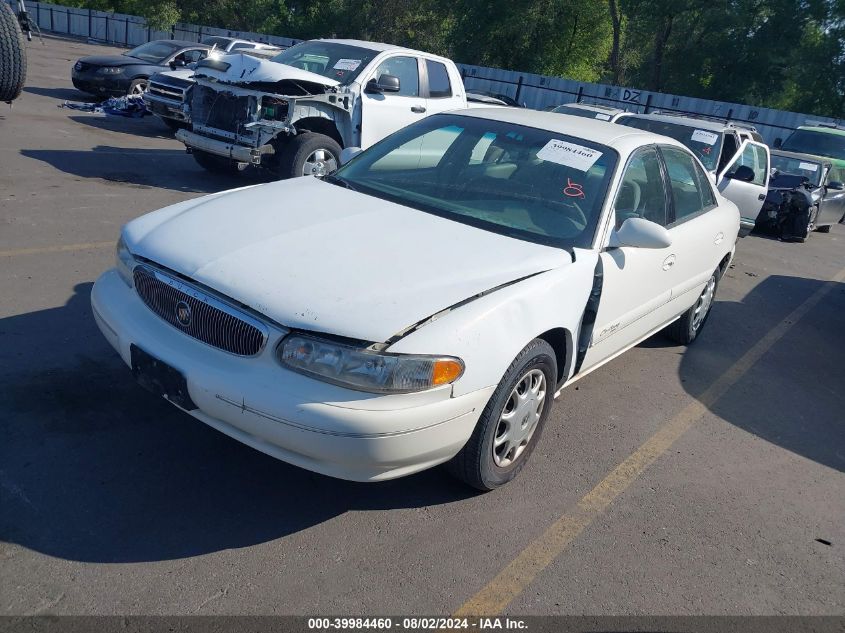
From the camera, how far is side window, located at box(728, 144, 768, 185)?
1120 centimetres

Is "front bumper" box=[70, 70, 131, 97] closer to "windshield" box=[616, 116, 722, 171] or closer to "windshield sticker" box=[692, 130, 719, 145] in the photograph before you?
"windshield" box=[616, 116, 722, 171]

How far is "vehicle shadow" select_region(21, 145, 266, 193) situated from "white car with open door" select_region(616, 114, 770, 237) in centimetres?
576

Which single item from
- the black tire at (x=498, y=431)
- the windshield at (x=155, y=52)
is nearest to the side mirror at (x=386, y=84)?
the black tire at (x=498, y=431)

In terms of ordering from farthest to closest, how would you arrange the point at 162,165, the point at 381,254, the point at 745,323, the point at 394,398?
the point at 162,165
the point at 745,323
the point at 381,254
the point at 394,398

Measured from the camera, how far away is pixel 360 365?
112 inches

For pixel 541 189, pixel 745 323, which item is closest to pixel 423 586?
pixel 541 189

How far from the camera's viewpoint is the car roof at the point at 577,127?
4418 mm

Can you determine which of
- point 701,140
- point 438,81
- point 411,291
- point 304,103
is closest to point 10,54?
point 304,103

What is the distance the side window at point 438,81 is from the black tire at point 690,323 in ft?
17.5

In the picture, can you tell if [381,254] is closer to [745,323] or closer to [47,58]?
[745,323]

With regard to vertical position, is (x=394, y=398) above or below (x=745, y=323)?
above

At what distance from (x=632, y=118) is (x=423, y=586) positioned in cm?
978

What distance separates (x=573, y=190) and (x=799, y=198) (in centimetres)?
1059

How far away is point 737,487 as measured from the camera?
4059 mm
